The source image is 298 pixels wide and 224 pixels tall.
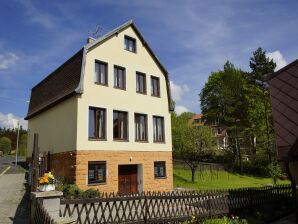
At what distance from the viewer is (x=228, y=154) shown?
4559 centimetres

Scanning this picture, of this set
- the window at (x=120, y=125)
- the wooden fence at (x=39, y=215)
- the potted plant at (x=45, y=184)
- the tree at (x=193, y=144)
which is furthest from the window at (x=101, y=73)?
the tree at (x=193, y=144)

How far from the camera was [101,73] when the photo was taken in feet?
67.2

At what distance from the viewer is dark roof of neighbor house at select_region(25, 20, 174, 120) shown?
1945 cm

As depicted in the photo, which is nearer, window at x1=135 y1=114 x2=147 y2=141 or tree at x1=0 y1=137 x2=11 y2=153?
window at x1=135 y1=114 x2=147 y2=141

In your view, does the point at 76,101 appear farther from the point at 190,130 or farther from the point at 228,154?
the point at 228,154

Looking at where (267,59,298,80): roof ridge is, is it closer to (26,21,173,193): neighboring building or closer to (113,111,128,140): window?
(26,21,173,193): neighboring building

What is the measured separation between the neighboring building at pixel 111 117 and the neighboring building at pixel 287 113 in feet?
36.0

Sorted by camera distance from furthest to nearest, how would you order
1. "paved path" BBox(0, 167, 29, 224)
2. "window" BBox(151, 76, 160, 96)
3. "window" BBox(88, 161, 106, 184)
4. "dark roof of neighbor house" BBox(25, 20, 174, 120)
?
"window" BBox(151, 76, 160, 96) → "dark roof of neighbor house" BBox(25, 20, 174, 120) → "window" BBox(88, 161, 106, 184) → "paved path" BBox(0, 167, 29, 224)

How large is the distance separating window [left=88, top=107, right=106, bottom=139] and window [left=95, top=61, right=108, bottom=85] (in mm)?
2022

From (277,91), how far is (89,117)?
11.6 m

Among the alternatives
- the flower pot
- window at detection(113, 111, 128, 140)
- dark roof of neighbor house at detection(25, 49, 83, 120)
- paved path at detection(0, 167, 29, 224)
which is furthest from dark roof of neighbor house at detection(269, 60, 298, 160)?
dark roof of neighbor house at detection(25, 49, 83, 120)

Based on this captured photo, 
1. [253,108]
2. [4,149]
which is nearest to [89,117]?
[253,108]

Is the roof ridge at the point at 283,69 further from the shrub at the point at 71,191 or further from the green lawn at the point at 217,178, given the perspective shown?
the green lawn at the point at 217,178

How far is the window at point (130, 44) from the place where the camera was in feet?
74.1
